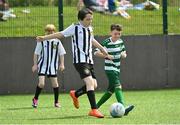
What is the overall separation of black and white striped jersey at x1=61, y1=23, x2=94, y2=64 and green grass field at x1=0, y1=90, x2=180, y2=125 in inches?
39.6

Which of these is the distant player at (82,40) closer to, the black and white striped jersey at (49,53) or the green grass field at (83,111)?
the green grass field at (83,111)

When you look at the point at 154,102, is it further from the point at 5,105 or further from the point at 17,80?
the point at 17,80

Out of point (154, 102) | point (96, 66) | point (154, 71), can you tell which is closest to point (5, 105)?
point (154, 102)

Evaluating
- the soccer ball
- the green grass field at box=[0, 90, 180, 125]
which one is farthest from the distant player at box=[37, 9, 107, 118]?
the green grass field at box=[0, 90, 180, 125]

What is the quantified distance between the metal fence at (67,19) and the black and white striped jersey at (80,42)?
655cm

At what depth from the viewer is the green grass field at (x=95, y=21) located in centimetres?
1789

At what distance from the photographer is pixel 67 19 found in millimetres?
18156

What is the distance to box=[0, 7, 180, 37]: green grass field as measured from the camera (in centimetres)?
1789

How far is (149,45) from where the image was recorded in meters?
18.2

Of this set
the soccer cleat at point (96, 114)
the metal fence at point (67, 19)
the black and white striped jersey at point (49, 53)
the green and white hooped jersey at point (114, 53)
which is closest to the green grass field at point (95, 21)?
the metal fence at point (67, 19)

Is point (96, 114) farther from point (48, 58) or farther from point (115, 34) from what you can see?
point (48, 58)

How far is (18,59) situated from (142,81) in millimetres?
3606

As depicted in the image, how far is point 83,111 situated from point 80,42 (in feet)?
4.57

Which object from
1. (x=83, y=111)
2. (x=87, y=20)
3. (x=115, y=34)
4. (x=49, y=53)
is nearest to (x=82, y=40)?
(x=87, y=20)
